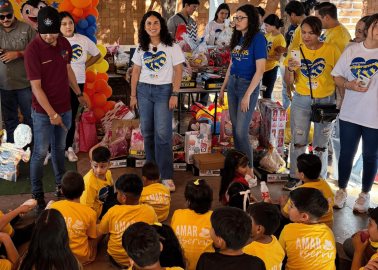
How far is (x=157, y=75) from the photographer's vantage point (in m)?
4.16

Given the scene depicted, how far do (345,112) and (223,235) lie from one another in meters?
2.03

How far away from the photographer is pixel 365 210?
4.08m

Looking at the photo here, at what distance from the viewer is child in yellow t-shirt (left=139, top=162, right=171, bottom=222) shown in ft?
11.5

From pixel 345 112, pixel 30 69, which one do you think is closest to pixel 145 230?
pixel 30 69

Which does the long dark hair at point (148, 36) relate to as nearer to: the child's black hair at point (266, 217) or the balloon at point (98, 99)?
the balloon at point (98, 99)

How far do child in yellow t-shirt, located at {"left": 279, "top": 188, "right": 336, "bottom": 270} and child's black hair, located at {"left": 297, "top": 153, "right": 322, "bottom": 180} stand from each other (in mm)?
642

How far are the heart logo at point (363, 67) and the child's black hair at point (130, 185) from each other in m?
1.92

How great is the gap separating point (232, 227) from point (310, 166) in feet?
4.35

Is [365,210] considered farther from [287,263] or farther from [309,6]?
[309,6]

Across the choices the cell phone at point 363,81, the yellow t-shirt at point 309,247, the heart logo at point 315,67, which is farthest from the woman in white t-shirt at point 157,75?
the yellow t-shirt at point 309,247

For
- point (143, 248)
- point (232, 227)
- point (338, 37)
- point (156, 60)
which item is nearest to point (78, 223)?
point (143, 248)

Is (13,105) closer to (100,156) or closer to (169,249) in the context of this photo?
(100,156)

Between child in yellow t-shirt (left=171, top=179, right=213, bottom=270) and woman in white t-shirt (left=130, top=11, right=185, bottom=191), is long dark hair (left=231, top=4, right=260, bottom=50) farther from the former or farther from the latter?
child in yellow t-shirt (left=171, top=179, right=213, bottom=270)

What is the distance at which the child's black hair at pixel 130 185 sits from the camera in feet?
9.73
